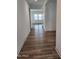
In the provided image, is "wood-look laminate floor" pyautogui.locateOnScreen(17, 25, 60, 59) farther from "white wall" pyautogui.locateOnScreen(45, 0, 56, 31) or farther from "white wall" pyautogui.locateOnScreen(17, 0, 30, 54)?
"white wall" pyautogui.locateOnScreen(45, 0, 56, 31)

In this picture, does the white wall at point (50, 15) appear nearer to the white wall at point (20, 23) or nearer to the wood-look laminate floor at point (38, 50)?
the wood-look laminate floor at point (38, 50)

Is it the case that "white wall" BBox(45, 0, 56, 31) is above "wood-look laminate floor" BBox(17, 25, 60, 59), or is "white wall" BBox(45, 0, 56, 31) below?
above

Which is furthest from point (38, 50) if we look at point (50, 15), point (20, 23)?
point (50, 15)

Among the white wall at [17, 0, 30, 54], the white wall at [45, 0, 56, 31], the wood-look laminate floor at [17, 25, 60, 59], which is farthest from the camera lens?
the white wall at [45, 0, 56, 31]

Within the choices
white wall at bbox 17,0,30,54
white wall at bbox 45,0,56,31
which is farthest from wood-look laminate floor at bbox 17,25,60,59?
white wall at bbox 45,0,56,31

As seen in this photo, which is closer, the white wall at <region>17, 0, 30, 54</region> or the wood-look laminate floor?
the wood-look laminate floor

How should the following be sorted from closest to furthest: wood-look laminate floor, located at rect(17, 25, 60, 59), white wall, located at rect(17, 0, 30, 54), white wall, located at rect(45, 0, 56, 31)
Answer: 1. wood-look laminate floor, located at rect(17, 25, 60, 59)
2. white wall, located at rect(17, 0, 30, 54)
3. white wall, located at rect(45, 0, 56, 31)
